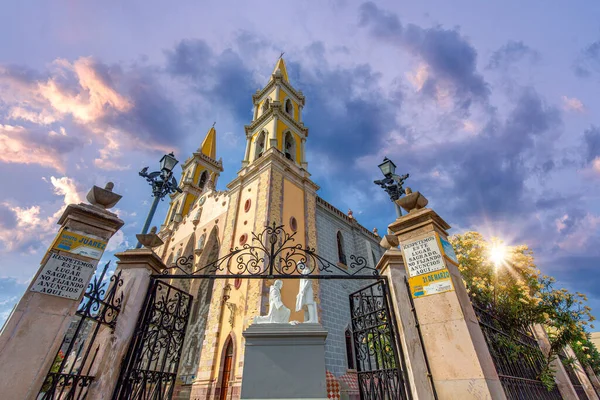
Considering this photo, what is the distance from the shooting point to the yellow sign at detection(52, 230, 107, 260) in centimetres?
412

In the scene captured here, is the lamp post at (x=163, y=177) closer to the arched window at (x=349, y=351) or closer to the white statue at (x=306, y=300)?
the white statue at (x=306, y=300)

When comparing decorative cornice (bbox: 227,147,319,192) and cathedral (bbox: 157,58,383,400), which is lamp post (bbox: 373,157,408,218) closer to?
cathedral (bbox: 157,58,383,400)

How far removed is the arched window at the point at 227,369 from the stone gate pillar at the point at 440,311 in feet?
A: 32.4

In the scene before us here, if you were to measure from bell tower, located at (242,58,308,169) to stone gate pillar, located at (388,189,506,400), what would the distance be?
46.4ft

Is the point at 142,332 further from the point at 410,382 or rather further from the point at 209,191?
the point at 209,191

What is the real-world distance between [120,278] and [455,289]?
225 inches

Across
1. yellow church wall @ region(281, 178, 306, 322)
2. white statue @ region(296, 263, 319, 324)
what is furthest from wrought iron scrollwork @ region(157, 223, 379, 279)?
yellow church wall @ region(281, 178, 306, 322)

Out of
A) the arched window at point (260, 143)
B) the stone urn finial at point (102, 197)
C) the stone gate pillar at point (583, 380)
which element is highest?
the arched window at point (260, 143)

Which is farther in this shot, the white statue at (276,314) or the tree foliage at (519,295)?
the tree foliage at (519,295)

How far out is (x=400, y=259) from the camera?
5066 mm

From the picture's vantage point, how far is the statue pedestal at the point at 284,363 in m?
4.72

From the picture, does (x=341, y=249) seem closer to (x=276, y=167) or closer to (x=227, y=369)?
(x=276, y=167)

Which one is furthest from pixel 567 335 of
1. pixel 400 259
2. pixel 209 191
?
pixel 209 191

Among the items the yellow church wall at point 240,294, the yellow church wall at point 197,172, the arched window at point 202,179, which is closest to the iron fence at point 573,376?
the yellow church wall at point 240,294
